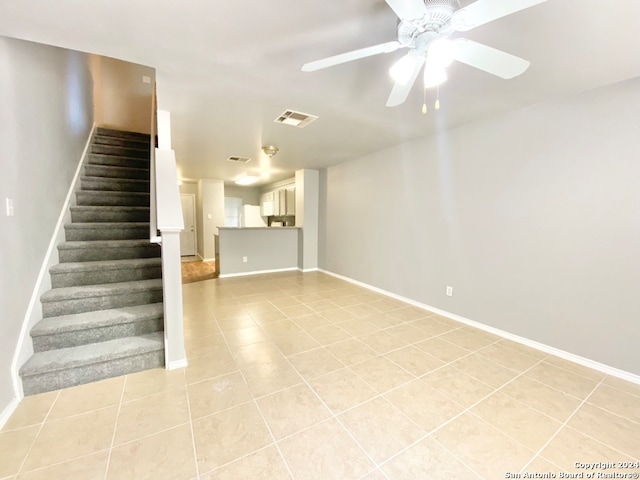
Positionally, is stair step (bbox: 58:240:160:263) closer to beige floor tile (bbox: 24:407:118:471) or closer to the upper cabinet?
beige floor tile (bbox: 24:407:118:471)

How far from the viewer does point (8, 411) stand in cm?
159

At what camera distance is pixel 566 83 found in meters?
2.06

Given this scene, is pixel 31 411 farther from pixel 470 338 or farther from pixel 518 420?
pixel 470 338

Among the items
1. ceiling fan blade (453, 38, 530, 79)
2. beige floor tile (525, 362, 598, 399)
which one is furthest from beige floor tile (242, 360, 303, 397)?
ceiling fan blade (453, 38, 530, 79)

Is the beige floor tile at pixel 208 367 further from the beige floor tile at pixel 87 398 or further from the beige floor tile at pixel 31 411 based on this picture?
the beige floor tile at pixel 31 411

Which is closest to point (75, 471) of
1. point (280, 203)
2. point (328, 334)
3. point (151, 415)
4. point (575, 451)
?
point (151, 415)

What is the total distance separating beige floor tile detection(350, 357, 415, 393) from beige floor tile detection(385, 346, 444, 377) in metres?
0.06

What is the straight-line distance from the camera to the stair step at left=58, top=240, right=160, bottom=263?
248 centimetres

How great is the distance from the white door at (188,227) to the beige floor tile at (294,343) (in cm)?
588

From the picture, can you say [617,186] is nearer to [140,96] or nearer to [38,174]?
[38,174]

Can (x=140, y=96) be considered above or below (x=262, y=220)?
above

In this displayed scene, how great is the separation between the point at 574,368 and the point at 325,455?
222cm

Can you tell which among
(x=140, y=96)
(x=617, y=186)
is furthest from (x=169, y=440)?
(x=140, y=96)

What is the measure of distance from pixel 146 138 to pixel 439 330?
5.27 meters
